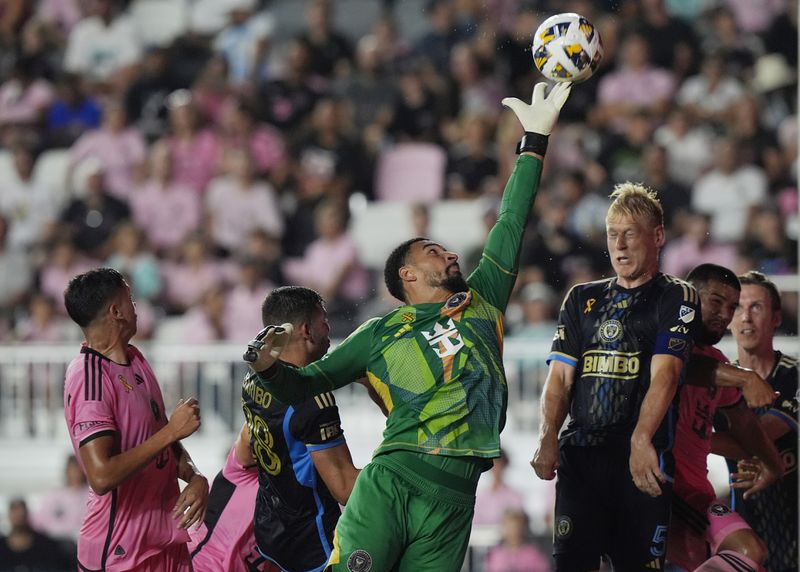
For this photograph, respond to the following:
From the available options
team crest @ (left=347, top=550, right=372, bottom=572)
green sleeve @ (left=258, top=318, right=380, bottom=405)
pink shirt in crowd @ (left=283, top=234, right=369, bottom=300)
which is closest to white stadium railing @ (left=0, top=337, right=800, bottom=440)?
pink shirt in crowd @ (left=283, top=234, right=369, bottom=300)

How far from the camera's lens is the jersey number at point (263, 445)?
554 cm

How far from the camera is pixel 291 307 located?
5.61 metres

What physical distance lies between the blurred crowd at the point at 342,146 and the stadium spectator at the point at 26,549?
Result: 221cm

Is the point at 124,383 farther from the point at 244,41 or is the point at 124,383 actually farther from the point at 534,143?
the point at 244,41

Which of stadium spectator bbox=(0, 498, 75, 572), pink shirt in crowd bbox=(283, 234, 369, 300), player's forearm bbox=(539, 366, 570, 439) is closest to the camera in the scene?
player's forearm bbox=(539, 366, 570, 439)

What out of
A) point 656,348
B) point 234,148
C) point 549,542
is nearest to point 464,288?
point 656,348

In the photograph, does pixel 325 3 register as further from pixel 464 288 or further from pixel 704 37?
pixel 464 288

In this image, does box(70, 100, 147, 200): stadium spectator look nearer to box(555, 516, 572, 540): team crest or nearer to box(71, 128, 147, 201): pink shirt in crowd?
box(71, 128, 147, 201): pink shirt in crowd

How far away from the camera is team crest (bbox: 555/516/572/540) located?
224 inches

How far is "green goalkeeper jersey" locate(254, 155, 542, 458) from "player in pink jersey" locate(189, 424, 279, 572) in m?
0.97

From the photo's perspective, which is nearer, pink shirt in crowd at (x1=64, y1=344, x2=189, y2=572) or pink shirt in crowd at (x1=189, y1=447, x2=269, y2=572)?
pink shirt in crowd at (x1=64, y1=344, x2=189, y2=572)

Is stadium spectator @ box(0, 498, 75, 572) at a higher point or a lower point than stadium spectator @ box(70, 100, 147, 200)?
lower

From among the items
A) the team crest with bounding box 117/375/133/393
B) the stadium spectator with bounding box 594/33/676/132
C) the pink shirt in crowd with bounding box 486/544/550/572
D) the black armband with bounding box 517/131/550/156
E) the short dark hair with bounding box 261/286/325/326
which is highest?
the stadium spectator with bounding box 594/33/676/132

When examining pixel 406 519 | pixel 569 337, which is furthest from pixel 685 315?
pixel 406 519
